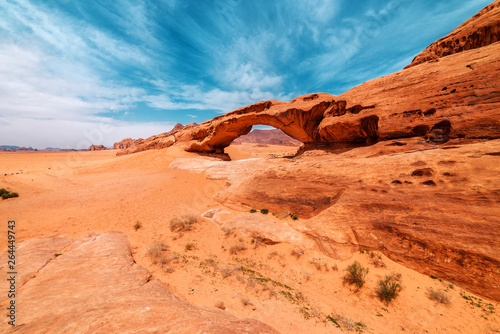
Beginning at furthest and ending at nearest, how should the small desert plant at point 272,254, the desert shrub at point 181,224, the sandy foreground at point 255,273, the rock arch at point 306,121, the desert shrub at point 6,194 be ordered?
1. the rock arch at point 306,121
2. the desert shrub at point 6,194
3. the desert shrub at point 181,224
4. the small desert plant at point 272,254
5. the sandy foreground at point 255,273

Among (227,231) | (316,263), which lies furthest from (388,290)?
(227,231)

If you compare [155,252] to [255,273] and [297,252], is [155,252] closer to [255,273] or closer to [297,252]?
[255,273]

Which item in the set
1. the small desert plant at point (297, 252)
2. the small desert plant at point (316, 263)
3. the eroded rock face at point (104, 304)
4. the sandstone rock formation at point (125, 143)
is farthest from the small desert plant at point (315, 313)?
the sandstone rock formation at point (125, 143)

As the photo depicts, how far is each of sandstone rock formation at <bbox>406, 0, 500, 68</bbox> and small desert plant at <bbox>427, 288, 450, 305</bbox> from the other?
12304mm

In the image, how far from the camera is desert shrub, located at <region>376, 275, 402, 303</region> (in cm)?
456

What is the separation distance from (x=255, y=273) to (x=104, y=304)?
404cm

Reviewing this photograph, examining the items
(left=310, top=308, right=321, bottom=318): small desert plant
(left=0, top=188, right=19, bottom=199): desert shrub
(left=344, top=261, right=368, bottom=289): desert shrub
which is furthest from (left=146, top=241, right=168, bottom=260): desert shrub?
(left=0, top=188, right=19, bottom=199): desert shrub

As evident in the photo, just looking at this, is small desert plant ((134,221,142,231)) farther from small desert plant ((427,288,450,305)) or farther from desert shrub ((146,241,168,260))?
small desert plant ((427,288,450,305))

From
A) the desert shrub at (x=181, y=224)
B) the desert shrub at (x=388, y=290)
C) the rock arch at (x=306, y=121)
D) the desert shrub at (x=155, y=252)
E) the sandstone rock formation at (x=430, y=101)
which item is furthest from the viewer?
the rock arch at (x=306, y=121)

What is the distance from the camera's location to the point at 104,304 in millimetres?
3361

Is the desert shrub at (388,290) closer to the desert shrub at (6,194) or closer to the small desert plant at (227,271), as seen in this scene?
the small desert plant at (227,271)

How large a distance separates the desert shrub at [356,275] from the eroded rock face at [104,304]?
3.22 meters

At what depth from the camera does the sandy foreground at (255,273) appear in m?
4.02

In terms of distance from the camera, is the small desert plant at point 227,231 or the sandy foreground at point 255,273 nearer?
the sandy foreground at point 255,273
